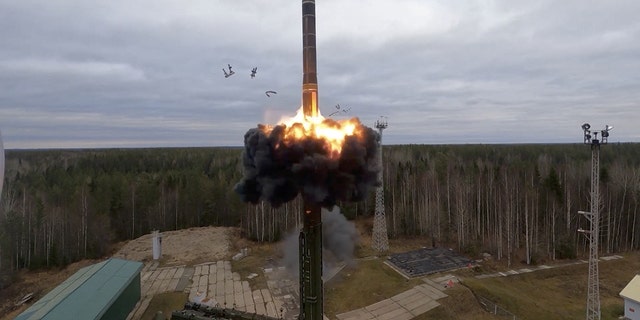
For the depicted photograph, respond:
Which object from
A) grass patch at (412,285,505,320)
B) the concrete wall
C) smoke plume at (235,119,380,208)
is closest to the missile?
smoke plume at (235,119,380,208)

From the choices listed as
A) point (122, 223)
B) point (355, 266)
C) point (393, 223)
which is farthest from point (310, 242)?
point (122, 223)

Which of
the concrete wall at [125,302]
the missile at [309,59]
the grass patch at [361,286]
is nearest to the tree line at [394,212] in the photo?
the grass patch at [361,286]

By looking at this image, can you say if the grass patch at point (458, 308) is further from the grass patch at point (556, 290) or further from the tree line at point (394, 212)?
the tree line at point (394, 212)

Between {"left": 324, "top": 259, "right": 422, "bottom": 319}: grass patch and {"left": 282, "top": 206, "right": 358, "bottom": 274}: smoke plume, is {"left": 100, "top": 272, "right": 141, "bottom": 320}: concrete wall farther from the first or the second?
{"left": 324, "top": 259, "right": 422, "bottom": 319}: grass patch

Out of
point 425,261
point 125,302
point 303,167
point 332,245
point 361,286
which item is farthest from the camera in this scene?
point 332,245

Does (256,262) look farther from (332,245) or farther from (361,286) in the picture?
(361,286)

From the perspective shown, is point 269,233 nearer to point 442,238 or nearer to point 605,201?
point 442,238

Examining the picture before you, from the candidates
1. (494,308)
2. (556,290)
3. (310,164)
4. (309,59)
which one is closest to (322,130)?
(310,164)
